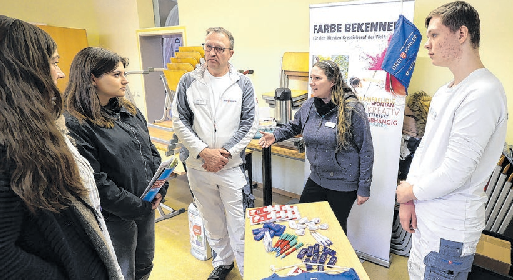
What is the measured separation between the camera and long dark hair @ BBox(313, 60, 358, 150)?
1915 mm

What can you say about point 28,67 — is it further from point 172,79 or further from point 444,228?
point 172,79

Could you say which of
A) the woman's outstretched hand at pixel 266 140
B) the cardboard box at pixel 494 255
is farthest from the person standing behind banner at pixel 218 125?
the cardboard box at pixel 494 255

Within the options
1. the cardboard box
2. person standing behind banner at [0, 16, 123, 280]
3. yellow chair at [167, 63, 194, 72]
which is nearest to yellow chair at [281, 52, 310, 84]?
yellow chair at [167, 63, 194, 72]

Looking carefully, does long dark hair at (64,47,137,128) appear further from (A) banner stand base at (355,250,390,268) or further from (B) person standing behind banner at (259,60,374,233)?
(A) banner stand base at (355,250,390,268)

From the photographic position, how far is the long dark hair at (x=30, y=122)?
0.74 m

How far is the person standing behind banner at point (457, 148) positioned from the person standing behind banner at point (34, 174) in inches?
49.7

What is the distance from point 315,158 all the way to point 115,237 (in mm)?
1259

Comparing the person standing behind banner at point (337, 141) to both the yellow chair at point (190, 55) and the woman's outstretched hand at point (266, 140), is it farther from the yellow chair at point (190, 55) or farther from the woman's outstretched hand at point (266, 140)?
the yellow chair at point (190, 55)

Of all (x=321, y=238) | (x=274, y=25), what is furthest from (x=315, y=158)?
(x=274, y=25)

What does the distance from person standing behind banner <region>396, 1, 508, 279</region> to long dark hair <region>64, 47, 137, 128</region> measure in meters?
1.42

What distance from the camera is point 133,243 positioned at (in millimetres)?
1585

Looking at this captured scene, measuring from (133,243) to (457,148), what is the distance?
1529 millimetres

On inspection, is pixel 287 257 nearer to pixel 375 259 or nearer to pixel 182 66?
pixel 375 259

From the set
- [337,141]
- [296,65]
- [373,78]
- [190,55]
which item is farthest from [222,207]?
[190,55]
